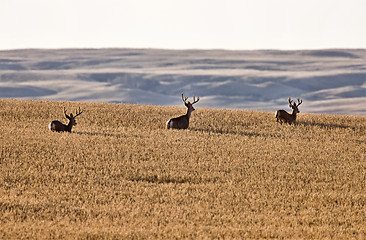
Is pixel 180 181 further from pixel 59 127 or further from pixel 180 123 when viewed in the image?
pixel 180 123

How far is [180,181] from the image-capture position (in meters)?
17.2

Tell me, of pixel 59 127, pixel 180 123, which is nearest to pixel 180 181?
pixel 59 127

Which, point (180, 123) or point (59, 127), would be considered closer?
point (59, 127)

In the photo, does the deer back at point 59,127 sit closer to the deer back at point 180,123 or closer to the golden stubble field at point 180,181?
the golden stubble field at point 180,181

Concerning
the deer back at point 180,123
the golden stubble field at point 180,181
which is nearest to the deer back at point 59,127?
the golden stubble field at point 180,181

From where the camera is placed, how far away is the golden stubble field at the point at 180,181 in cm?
1302

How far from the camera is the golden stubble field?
1302cm

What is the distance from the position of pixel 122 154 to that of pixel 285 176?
5.13 meters

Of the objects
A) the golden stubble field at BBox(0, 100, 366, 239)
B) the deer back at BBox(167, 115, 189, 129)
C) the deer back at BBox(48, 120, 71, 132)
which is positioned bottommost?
the golden stubble field at BBox(0, 100, 366, 239)

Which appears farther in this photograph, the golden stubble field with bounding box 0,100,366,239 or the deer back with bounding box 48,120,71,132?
the deer back with bounding box 48,120,71,132

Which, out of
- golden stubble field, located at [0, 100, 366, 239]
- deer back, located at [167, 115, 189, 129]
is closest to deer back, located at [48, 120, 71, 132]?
golden stubble field, located at [0, 100, 366, 239]

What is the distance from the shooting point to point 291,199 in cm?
1555

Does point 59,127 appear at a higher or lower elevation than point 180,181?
higher

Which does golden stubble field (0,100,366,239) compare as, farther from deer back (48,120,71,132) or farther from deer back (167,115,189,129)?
deer back (167,115,189,129)
